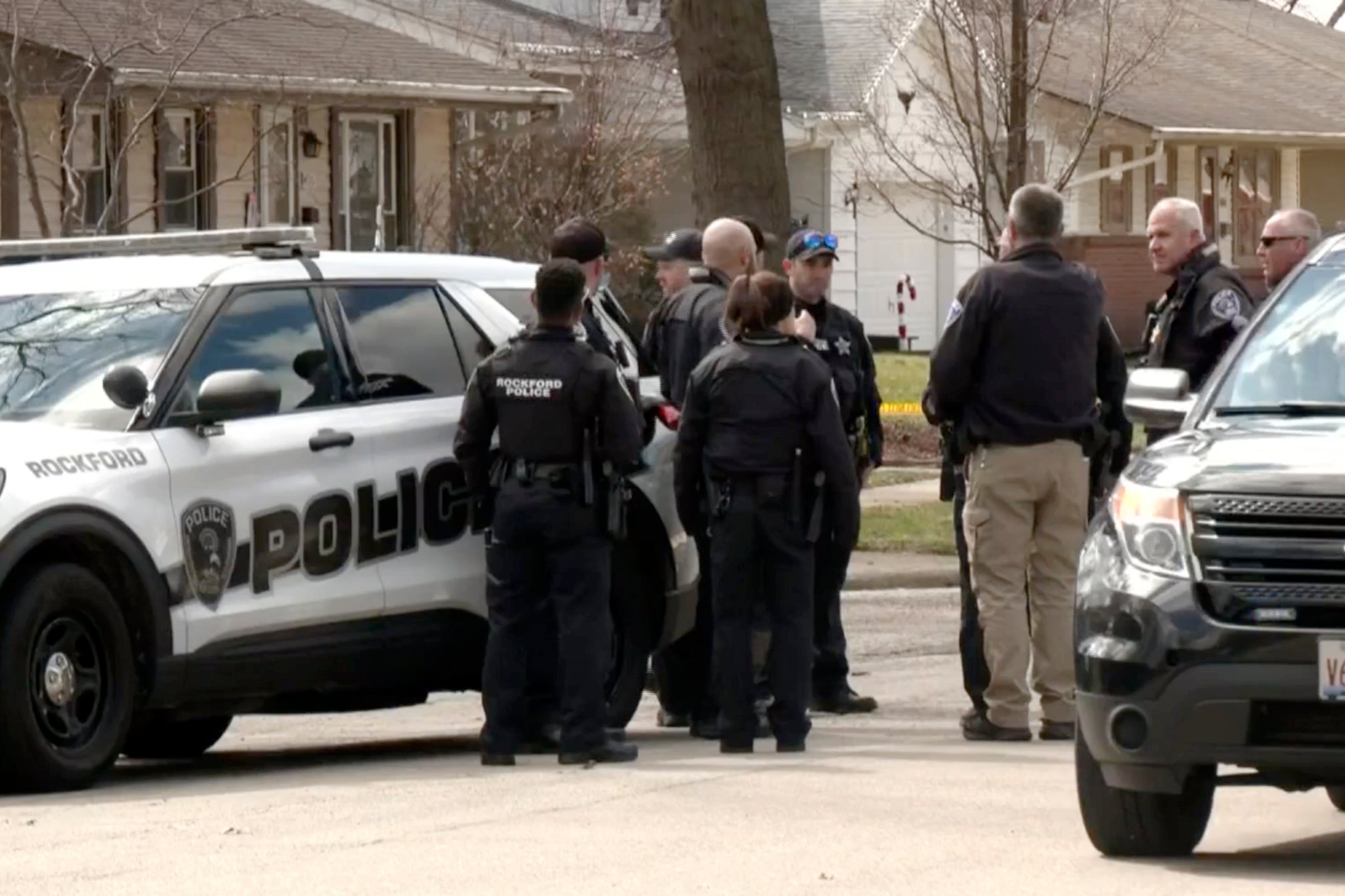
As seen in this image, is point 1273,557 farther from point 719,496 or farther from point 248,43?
Result: point 248,43

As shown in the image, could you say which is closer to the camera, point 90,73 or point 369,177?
point 90,73

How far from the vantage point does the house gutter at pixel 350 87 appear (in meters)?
24.1

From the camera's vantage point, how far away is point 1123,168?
41.3 metres

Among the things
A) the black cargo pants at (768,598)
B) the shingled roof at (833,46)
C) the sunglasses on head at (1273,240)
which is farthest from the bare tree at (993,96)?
the black cargo pants at (768,598)

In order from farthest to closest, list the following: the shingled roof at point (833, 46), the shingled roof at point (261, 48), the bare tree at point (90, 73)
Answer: the shingled roof at point (833, 46) < the shingled roof at point (261, 48) < the bare tree at point (90, 73)

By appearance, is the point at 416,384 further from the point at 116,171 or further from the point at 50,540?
the point at 116,171

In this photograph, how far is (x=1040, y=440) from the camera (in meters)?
10.5

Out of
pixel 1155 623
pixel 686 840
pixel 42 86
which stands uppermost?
pixel 42 86

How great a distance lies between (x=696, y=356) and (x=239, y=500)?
7.87 ft

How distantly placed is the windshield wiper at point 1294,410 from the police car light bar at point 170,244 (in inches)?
151

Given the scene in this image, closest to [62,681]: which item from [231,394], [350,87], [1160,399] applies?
[231,394]

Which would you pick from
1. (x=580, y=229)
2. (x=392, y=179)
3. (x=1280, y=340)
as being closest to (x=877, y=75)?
(x=392, y=179)

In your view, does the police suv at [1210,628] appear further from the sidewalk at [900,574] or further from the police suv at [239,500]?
the sidewalk at [900,574]

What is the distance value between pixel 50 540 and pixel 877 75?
32.5 meters
